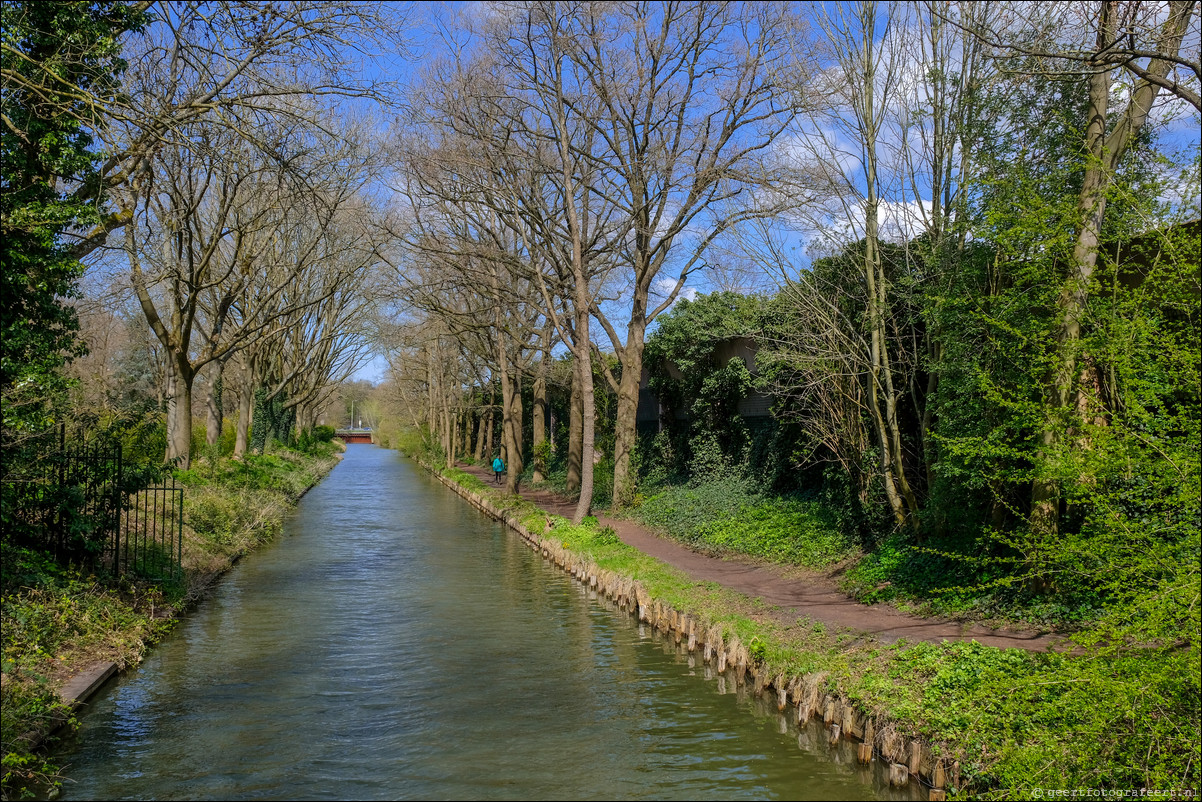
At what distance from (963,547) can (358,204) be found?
20670mm

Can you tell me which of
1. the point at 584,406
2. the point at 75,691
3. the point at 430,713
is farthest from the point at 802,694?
the point at 584,406

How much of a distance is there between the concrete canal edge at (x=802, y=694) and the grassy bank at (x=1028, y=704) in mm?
81

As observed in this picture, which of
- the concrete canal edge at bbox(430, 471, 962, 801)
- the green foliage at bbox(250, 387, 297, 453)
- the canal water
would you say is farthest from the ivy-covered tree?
the green foliage at bbox(250, 387, 297, 453)

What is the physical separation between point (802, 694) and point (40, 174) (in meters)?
10.2

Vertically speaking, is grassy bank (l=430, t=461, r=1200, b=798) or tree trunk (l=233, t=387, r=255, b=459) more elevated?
tree trunk (l=233, t=387, r=255, b=459)

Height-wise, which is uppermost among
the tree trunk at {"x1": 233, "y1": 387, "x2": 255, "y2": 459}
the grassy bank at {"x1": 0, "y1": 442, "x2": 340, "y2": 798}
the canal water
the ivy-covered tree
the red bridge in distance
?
the ivy-covered tree

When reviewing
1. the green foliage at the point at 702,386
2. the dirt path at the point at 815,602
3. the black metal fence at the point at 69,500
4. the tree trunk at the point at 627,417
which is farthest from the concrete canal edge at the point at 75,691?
the tree trunk at the point at 627,417

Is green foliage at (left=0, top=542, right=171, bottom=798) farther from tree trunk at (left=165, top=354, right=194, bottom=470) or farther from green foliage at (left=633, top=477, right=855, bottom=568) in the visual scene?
green foliage at (left=633, top=477, right=855, bottom=568)

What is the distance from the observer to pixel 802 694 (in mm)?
8336

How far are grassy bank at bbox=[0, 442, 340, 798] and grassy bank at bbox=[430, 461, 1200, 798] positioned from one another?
260 inches

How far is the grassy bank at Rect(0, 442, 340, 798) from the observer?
673 centimetres

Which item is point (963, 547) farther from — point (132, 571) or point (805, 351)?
point (132, 571)

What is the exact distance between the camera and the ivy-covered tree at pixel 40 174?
916cm

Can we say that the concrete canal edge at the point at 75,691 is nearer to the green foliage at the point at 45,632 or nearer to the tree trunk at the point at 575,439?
the green foliage at the point at 45,632
